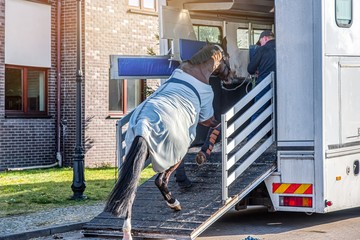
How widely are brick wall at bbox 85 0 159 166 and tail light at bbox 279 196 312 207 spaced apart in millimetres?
12595

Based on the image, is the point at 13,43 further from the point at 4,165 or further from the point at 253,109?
the point at 253,109

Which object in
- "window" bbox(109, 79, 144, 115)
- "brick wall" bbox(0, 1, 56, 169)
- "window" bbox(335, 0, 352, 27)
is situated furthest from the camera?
"window" bbox(109, 79, 144, 115)

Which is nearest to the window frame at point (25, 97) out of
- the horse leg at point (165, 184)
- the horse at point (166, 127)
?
the horse at point (166, 127)

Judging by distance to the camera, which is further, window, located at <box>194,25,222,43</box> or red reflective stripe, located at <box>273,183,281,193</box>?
window, located at <box>194,25,222,43</box>

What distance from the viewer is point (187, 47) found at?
37.2 ft

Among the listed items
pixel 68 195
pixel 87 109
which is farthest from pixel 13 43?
pixel 68 195

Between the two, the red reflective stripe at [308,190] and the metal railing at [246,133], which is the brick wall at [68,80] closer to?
the metal railing at [246,133]

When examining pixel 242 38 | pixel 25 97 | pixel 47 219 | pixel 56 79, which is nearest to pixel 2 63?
pixel 25 97

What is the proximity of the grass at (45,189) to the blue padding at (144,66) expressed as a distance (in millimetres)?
3147

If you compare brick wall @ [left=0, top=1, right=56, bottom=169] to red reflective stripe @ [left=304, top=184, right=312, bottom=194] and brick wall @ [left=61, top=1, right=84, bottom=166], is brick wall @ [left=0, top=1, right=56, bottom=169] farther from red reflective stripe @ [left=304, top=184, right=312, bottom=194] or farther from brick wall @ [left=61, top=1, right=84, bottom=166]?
red reflective stripe @ [left=304, top=184, right=312, bottom=194]

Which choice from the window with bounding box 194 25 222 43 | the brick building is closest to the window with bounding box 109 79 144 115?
the brick building

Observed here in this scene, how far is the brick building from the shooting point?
67.1 ft

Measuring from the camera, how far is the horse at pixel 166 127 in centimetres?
803

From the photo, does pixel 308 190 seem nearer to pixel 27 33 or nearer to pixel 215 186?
pixel 215 186
